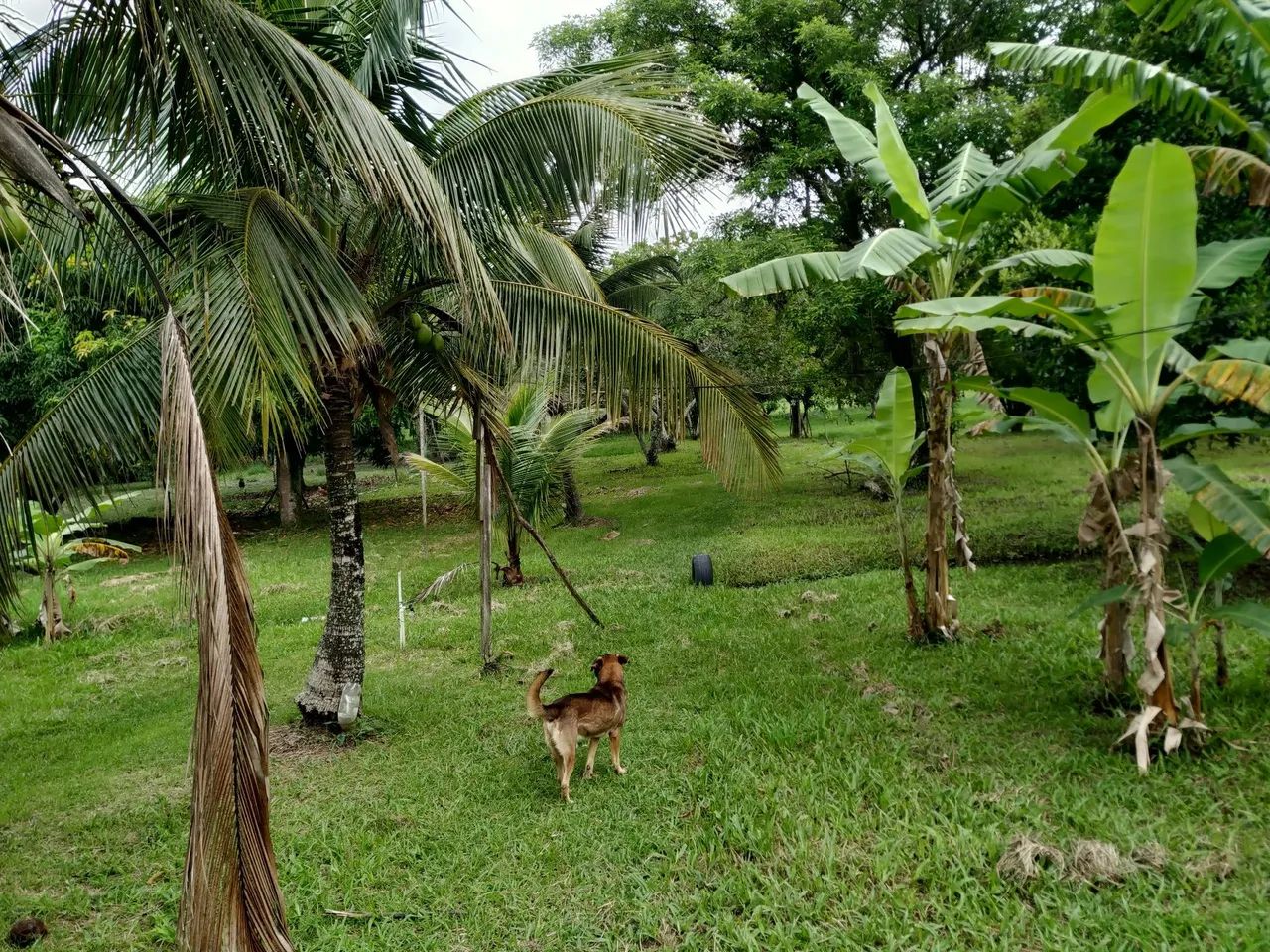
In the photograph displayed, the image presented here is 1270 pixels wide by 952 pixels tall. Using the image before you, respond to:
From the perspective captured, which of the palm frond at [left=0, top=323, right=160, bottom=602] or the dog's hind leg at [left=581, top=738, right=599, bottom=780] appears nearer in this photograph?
the palm frond at [left=0, top=323, right=160, bottom=602]

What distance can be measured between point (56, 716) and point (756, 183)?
11.9m

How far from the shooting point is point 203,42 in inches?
113

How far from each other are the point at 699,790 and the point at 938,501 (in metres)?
3.30

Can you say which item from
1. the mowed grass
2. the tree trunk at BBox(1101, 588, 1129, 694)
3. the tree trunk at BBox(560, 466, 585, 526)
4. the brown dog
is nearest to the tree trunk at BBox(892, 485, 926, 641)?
the mowed grass

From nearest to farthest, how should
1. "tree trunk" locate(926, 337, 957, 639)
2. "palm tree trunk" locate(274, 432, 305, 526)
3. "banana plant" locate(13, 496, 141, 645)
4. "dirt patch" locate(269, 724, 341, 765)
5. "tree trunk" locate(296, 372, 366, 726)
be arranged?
1. "dirt patch" locate(269, 724, 341, 765)
2. "tree trunk" locate(296, 372, 366, 726)
3. "tree trunk" locate(926, 337, 957, 639)
4. "banana plant" locate(13, 496, 141, 645)
5. "palm tree trunk" locate(274, 432, 305, 526)

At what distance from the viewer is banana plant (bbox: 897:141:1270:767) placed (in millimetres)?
3859

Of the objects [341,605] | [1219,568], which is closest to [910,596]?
[1219,568]

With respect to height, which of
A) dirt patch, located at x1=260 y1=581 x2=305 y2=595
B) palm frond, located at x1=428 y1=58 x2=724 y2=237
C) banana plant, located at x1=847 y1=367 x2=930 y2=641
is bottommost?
dirt patch, located at x1=260 y1=581 x2=305 y2=595

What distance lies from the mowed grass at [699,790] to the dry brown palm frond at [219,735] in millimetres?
1782

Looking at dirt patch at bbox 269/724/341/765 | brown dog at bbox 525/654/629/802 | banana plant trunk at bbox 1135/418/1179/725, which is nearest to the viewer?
banana plant trunk at bbox 1135/418/1179/725

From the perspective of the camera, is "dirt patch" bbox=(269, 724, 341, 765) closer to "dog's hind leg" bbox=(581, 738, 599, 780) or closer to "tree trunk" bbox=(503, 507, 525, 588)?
"dog's hind leg" bbox=(581, 738, 599, 780)

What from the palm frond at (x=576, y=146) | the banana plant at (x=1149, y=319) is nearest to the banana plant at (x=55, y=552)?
the palm frond at (x=576, y=146)

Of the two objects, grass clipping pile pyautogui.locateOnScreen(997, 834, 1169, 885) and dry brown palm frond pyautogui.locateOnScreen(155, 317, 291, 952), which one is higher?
dry brown palm frond pyautogui.locateOnScreen(155, 317, 291, 952)

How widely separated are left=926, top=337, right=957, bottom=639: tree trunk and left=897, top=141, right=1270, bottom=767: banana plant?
1.72 m
